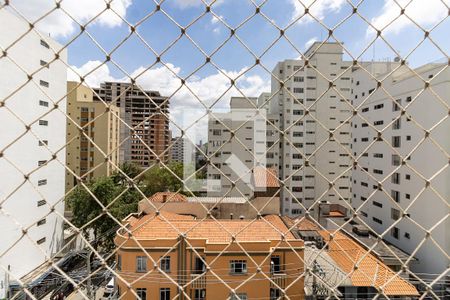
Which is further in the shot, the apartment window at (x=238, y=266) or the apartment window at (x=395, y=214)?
the apartment window at (x=395, y=214)

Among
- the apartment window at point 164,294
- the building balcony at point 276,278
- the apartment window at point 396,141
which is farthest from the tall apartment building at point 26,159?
the apartment window at point 396,141

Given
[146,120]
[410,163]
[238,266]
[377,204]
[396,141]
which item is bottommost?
[377,204]

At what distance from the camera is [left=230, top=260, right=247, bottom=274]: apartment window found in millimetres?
2650

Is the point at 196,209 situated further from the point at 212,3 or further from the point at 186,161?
the point at 212,3

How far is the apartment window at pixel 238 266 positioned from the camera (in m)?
2.65

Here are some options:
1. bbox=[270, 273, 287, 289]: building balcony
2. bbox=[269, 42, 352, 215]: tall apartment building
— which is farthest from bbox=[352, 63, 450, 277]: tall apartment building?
bbox=[270, 273, 287, 289]: building balcony

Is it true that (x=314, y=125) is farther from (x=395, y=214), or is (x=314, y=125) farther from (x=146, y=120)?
(x=146, y=120)

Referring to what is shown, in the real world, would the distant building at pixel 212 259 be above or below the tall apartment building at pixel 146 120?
below

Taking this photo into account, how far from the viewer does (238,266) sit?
2744 mm

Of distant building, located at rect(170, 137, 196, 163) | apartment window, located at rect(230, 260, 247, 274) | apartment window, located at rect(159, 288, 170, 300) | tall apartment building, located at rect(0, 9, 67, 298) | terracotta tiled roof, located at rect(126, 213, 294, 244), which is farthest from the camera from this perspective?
tall apartment building, located at rect(0, 9, 67, 298)

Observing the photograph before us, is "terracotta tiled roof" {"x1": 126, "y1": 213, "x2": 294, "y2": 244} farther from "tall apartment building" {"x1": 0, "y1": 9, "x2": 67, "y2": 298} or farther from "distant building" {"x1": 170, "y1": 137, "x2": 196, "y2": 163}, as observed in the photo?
"tall apartment building" {"x1": 0, "y1": 9, "x2": 67, "y2": 298}

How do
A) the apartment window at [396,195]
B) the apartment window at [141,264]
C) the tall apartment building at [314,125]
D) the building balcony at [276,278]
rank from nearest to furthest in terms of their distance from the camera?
the building balcony at [276,278], the apartment window at [141,264], the apartment window at [396,195], the tall apartment building at [314,125]

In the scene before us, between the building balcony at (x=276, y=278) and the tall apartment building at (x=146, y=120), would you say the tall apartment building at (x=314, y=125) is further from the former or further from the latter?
the tall apartment building at (x=146, y=120)

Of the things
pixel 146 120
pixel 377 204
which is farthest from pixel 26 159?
pixel 377 204
